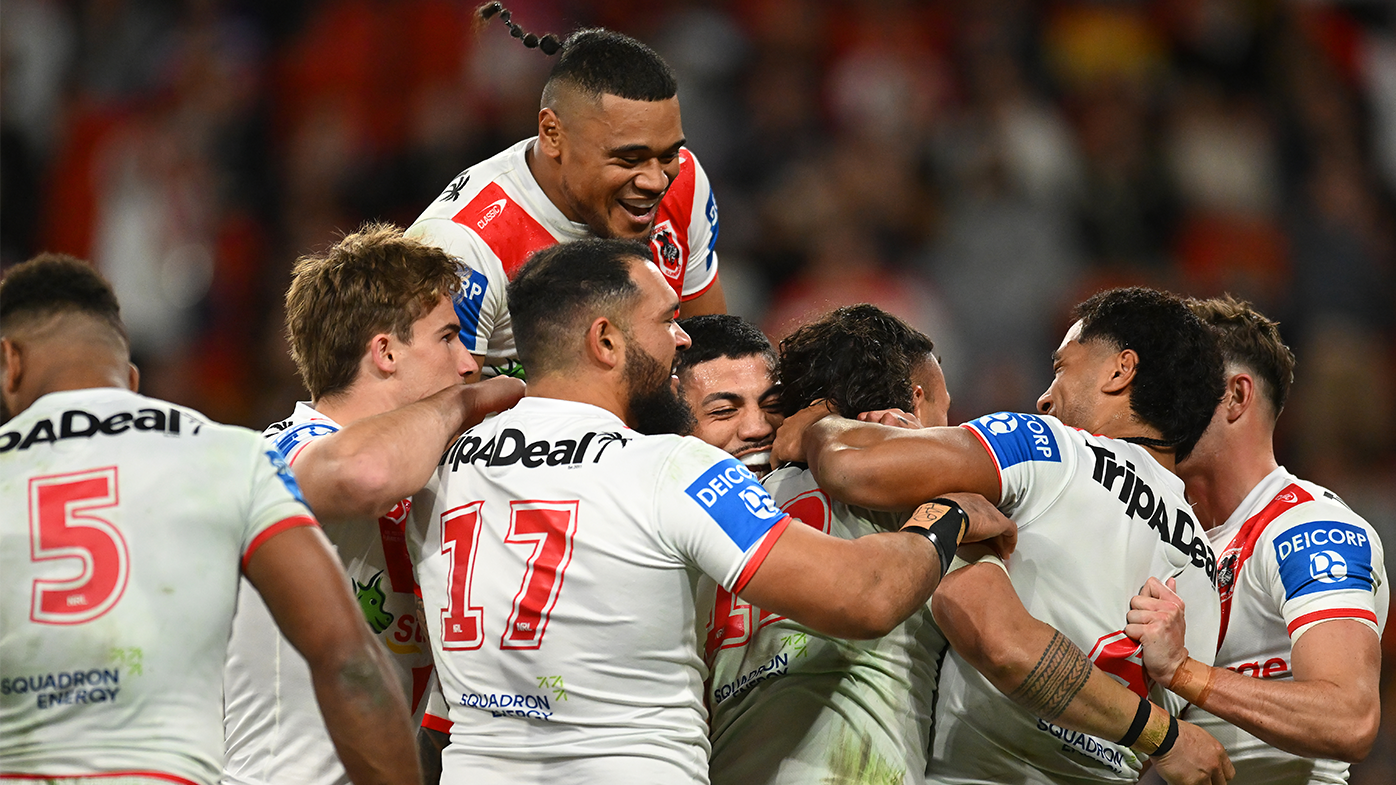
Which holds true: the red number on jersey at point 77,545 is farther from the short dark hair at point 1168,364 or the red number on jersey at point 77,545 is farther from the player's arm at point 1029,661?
the short dark hair at point 1168,364

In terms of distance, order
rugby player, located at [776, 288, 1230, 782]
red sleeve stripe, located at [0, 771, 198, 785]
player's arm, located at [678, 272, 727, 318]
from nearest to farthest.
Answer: red sleeve stripe, located at [0, 771, 198, 785] → rugby player, located at [776, 288, 1230, 782] → player's arm, located at [678, 272, 727, 318]

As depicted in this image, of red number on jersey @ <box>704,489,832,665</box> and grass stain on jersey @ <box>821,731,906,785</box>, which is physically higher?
red number on jersey @ <box>704,489,832,665</box>

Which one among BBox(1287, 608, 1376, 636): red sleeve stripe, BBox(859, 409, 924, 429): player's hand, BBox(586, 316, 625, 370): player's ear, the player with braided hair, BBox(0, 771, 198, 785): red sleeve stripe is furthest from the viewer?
the player with braided hair

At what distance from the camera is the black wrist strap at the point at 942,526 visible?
11.5 feet

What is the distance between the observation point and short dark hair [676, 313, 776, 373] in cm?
440

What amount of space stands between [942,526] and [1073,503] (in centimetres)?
48

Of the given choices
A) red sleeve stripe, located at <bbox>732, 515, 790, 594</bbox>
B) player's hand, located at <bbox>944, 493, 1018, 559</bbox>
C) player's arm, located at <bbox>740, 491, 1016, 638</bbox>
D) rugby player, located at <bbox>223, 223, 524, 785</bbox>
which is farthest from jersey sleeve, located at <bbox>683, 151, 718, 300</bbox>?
red sleeve stripe, located at <bbox>732, 515, 790, 594</bbox>

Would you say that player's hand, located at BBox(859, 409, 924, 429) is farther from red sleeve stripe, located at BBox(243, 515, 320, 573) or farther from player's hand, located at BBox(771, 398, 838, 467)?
red sleeve stripe, located at BBox(243, 515, 320, 573)

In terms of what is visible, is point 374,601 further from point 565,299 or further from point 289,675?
point 565,299

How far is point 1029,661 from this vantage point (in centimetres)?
365

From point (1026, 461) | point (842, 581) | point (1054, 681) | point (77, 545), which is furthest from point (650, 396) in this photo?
point (77, 545)

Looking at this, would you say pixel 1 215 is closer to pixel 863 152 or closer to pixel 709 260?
pixel 863 152

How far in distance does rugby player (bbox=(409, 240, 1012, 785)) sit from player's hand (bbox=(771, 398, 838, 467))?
60 centimetres

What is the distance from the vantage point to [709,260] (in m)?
5.72
